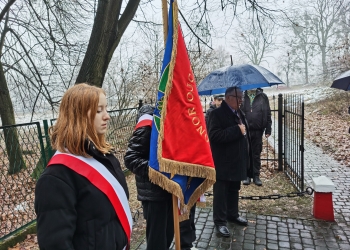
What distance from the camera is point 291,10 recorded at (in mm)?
6859

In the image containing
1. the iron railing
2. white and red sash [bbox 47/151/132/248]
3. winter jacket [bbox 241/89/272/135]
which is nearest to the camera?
white and red sash [bbox 47/151/132/248]

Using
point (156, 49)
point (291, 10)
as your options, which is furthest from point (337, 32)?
point (291, 10)

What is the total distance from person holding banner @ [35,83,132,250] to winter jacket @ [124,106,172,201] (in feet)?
2.57

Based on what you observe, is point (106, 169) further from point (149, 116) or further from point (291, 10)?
point (291, 10)

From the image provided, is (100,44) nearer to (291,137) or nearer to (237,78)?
(237,78)

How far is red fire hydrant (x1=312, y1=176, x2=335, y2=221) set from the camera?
3.85m

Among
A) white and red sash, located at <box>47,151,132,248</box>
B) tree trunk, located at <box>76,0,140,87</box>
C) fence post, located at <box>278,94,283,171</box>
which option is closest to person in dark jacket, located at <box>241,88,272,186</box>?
fence post, located at <box>278,94,283,171</box>

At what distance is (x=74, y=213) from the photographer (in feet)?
4.46

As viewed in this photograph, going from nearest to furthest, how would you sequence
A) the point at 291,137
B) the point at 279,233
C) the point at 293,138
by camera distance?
the point at 279,233 → the point at 293,138 → the point at 291,137

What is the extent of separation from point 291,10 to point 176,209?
647 centimetres

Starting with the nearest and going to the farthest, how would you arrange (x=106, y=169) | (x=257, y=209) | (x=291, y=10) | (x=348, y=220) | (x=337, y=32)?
(x=106, y=169)
(x=348, y=220)
(x=257, y=209)
(x=291, y=10)
(x=337, y=32)

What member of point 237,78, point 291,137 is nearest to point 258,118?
point 291,137

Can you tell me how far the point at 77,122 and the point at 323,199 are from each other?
3789mm

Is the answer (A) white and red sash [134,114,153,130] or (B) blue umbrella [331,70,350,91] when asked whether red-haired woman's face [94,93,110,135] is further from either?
(B) blue umbrella [331,70,350,91]
